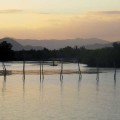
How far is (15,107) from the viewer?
95.9ft

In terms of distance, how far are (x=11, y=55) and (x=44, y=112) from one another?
549 ft

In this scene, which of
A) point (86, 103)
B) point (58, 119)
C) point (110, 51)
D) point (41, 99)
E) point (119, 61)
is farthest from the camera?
point (110, 51)

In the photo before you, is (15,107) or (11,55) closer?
(15,107)

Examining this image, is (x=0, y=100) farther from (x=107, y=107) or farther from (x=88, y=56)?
(x=88, y=56)

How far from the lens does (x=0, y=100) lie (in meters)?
33.6

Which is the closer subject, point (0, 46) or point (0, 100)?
point (0, 100)

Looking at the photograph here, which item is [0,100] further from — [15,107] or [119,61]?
[119,61]

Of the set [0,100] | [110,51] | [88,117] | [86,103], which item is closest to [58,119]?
[88,117]

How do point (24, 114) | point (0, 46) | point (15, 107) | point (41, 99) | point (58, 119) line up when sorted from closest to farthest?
1. point (58, 119)
2. point (24, 114)
3. point (15, 107)
4. point (41, 99)
5. point (0, 46)

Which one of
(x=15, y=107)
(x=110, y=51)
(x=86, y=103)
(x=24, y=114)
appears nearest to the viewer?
(x=24, y=114)

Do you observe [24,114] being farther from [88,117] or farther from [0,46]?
[0,46]

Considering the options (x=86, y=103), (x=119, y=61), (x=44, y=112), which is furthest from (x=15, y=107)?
(x=119, y=61)

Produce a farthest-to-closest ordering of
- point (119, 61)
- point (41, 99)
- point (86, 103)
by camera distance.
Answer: point (119, 61) → point (41, 99) → point (86, 103)

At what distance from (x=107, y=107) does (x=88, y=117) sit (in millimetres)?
5376
